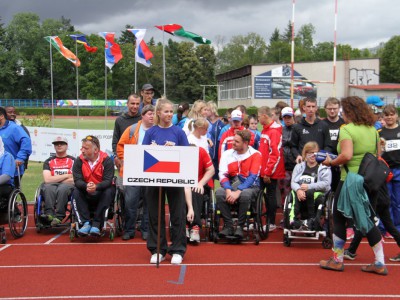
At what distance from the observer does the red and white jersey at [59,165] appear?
28.8ft

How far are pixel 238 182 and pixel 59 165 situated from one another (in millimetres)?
2845

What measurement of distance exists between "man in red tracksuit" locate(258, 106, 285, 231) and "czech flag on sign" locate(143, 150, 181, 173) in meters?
2.45

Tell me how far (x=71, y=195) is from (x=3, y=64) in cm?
8547

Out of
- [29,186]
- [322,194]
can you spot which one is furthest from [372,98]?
[29,186]

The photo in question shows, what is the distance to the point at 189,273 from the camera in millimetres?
6062

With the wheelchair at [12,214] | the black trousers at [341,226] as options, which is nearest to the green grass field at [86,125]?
the wheelchair at [12,214]

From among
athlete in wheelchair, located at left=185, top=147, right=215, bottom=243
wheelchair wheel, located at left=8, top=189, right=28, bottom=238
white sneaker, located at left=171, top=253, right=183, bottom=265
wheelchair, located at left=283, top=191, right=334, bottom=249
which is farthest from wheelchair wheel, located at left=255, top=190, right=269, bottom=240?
wheelchair wheel, located at left=8, top=189, right=28, bottom=238

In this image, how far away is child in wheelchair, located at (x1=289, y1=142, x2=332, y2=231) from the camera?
7449 mm

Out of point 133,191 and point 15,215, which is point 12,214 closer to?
point 15,215

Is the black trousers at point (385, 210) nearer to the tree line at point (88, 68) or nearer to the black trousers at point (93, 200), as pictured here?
the black trousers at point (93, 200)

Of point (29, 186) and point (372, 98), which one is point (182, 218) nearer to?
point (372, 98)

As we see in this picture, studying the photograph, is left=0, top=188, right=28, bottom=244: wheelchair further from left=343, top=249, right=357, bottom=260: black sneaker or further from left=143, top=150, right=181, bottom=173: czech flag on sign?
left=343, top=249, right=357, bottom=260: black sneaker

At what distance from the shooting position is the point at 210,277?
5.90 meters

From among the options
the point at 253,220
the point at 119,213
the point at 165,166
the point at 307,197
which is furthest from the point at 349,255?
the point at 119,213
